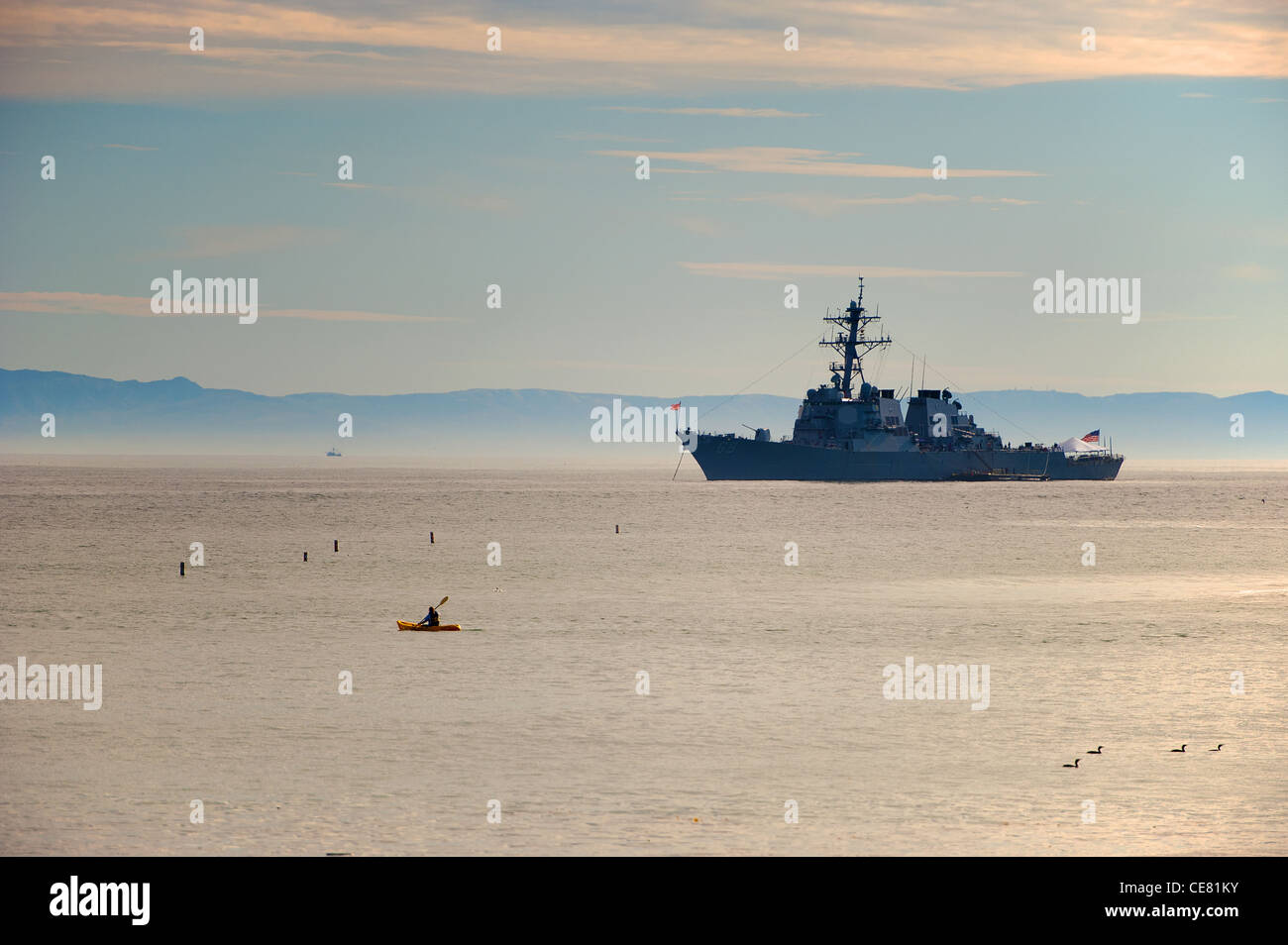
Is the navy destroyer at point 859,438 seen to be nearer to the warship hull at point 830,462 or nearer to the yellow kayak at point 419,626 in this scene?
the warship hull at point 830,462

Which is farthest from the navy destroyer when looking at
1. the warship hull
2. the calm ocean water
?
the calm ocean water

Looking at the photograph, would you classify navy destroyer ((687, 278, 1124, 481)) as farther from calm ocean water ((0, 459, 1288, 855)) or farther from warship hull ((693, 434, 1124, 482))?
calm ocean water ((0, 459, 1288, 855))

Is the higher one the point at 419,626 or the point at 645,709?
the point at 419,626

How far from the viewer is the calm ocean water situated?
17812mm

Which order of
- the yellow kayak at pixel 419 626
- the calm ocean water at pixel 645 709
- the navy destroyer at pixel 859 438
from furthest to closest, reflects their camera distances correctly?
the navy destroyer at pixel 859 438 < the yellow kayak at pixel 419 626 < the calm ocean water at pixel 645 709

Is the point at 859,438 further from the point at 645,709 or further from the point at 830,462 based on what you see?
the point at 645,709

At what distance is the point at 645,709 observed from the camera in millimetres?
25844

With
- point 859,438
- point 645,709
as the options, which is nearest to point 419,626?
point 645,709

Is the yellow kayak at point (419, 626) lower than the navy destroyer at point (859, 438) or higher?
lower

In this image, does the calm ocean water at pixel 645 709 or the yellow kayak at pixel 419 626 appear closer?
Answer: the calm ocean water at pixel 645 709

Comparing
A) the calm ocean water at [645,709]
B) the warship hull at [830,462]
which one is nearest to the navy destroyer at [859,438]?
the warship hull at [830,462]

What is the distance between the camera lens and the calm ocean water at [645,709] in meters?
17.8

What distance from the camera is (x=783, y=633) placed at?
3778 cm
